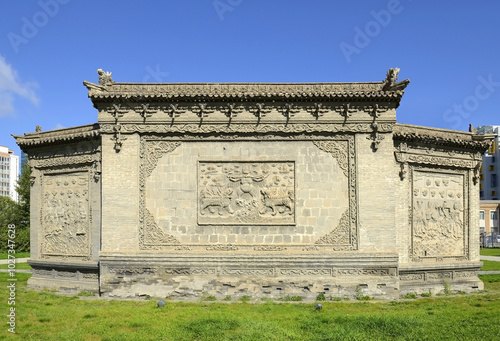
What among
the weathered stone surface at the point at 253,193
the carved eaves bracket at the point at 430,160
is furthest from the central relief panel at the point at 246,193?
the carved eaves bracket at the point at 430,160

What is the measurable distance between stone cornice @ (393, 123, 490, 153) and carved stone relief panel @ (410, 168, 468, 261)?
93cm

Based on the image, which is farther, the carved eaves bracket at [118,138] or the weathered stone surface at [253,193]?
the carved eaves bracket at [118,138]

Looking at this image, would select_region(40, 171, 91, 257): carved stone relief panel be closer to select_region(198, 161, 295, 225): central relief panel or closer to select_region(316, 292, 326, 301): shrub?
select_region(198, 161, 295, 225): central relief panel

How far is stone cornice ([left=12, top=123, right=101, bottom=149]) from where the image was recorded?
12555 mm

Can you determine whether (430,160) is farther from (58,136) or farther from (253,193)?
(58,136)

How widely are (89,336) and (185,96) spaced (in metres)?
6.72

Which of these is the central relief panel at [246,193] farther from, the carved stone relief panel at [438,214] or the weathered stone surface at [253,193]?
the carved stone relief panel at [438,214]

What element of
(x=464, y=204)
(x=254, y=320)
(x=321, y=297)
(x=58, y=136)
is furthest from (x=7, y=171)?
(x=464, y=204)

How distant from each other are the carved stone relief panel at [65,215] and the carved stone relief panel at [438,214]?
10.2 m

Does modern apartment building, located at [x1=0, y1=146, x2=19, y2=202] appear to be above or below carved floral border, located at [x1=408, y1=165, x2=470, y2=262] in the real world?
above

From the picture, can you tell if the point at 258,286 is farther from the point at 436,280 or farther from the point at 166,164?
the point at 436,280

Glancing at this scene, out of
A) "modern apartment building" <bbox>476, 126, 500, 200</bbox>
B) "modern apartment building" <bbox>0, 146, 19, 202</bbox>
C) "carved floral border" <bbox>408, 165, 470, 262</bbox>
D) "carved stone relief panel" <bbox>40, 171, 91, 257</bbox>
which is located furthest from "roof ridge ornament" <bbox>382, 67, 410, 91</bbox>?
"modern apartment building" <bbox>0, 146, 19, 202</bbox>

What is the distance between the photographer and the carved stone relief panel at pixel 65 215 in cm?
1275

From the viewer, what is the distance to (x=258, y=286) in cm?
1137
